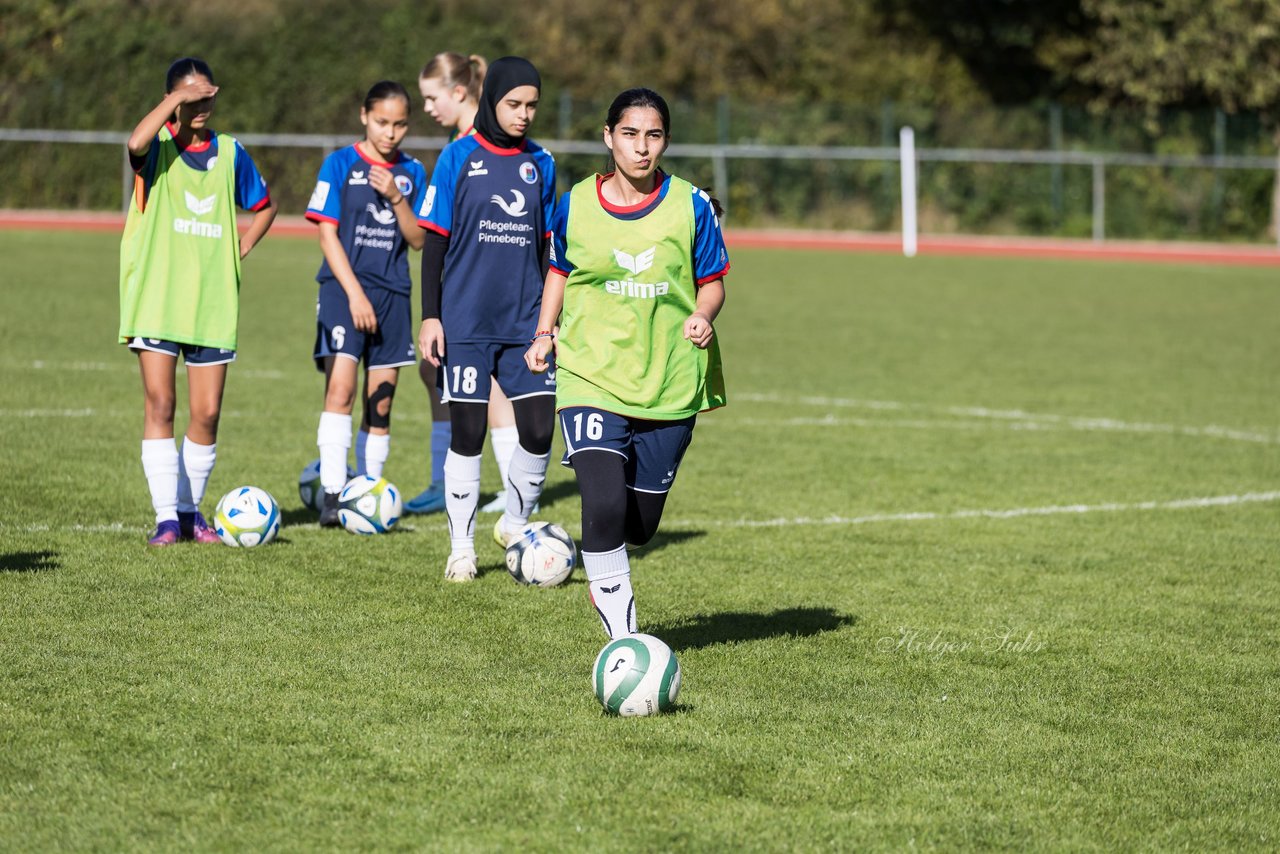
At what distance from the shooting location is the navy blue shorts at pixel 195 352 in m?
7.34

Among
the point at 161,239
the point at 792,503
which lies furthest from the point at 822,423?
the point at 161,239

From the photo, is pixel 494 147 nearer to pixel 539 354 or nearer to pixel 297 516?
pixel 539 354

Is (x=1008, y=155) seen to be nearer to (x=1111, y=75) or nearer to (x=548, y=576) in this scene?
(x=1111, y=75)

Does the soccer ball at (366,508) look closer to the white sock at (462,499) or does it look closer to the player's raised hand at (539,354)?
the white sock at (462,499)

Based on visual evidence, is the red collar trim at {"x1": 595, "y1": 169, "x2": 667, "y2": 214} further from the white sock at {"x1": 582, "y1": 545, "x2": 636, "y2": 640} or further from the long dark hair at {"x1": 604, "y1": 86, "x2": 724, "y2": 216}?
the white sock at {"x1": 582, "y1": 545, "x2": 636, "y2": 640}

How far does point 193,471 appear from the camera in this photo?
7590 millimetres

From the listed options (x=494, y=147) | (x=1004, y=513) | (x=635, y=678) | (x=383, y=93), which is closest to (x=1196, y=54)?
(x=1004, y=513)

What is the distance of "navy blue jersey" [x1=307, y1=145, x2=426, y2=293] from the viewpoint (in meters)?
8.23

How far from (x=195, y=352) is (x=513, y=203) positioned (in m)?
1.64

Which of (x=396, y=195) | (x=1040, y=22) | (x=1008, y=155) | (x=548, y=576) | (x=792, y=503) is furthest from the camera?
(x=1040, y=22)

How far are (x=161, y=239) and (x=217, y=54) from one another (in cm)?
3205

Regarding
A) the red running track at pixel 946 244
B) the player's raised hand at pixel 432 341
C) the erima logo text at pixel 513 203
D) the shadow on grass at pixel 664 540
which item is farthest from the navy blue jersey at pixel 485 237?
the red running track at pixel 946 244

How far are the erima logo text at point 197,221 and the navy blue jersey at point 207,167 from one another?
13 centimetres

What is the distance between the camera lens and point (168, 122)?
7309 millimetres
